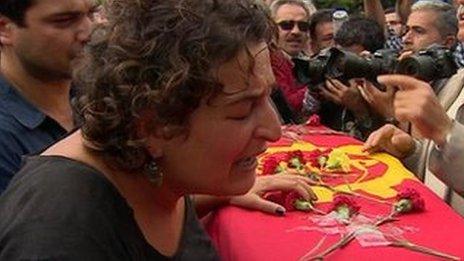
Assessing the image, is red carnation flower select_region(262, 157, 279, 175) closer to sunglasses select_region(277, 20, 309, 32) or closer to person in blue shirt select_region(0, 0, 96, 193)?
person in blue shirt select_region(0, 0, 96, 193)

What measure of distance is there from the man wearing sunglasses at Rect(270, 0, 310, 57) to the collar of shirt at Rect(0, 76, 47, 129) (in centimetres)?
255

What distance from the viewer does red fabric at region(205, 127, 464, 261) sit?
1.39 meters

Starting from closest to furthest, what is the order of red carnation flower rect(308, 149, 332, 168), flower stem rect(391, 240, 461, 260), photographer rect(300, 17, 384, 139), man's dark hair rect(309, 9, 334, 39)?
1. flower stem rect(391, 240, 461, 260)
2. red carnation flower rect(308, 149, 332, 168)
3. photographer rect(300, 17, 384, 139)
4. man's dark hair rect(309, 9, 334, 39)

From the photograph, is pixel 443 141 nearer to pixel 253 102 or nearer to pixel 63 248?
pixel 253 102

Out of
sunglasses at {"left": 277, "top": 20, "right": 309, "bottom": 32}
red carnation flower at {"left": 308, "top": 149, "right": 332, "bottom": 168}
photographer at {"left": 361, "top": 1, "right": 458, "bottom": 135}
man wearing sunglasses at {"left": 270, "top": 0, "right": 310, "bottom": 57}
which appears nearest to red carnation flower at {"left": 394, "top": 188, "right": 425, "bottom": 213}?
red carnation flower at {"left": 308, "top": 149, "right": 332, "bottom": 168}

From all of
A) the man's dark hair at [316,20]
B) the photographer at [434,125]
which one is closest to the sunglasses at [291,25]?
the man's dark hair at [316,20]

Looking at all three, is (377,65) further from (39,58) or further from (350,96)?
(350,96)

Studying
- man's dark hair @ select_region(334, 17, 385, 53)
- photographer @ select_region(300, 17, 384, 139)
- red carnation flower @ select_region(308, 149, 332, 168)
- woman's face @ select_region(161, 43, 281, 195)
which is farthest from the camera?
man's dark hair @ select_region(334, 17, 385, 53)

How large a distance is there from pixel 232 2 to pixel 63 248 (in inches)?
15.0

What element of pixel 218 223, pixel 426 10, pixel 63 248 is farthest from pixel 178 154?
pixel 426 10

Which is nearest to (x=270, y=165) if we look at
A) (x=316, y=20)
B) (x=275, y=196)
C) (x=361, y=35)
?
(x=275, y=196)

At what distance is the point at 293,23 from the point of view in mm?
4289

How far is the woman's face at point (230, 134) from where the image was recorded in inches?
39.9

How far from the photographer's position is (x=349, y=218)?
1589 millimetres
